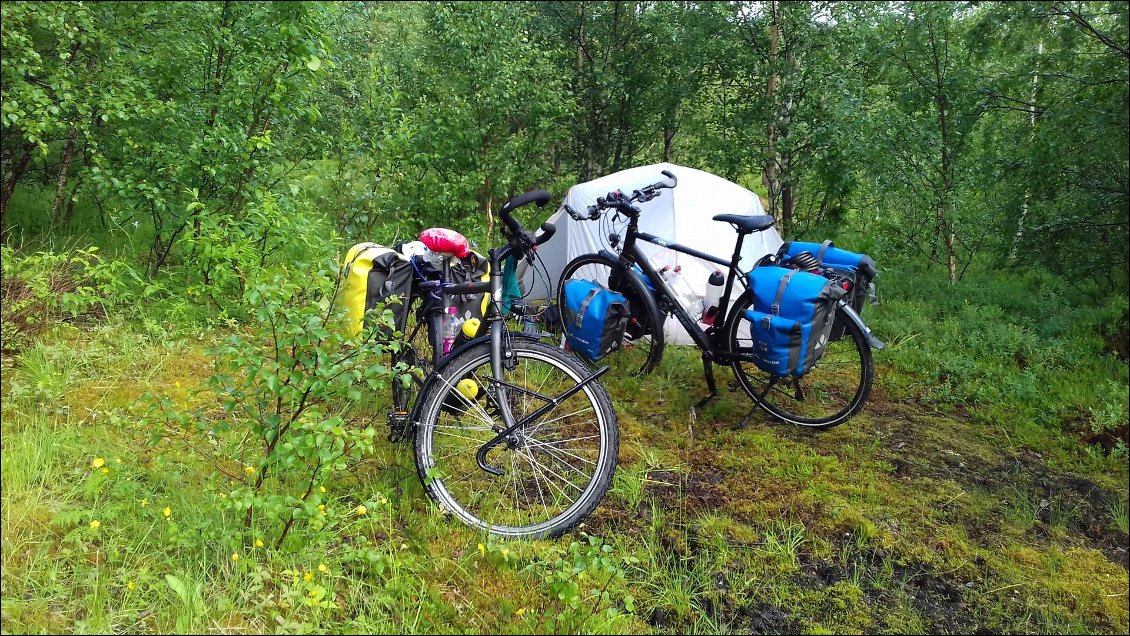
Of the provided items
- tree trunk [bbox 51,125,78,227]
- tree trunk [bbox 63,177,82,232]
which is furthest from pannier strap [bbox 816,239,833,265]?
tree trunk [bbox 51,125,78,227]

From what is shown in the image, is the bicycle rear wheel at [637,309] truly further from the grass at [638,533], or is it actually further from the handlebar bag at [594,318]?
the grass at [638,533]

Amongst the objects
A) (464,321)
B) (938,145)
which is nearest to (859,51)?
(938,145)

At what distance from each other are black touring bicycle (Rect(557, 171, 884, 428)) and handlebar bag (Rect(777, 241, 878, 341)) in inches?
0.9

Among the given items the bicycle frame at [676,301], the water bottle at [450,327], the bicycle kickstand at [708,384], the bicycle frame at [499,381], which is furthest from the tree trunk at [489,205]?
the bicycle frame at [499,381]

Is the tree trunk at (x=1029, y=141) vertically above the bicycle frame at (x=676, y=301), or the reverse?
the tree trunk at (x=1029, y=141)

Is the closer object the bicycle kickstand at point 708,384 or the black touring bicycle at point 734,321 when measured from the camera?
the black touring bicycle at point 734,321

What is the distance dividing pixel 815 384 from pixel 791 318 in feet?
4.08

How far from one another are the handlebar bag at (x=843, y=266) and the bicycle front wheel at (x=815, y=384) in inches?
7.4

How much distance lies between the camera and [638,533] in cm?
284

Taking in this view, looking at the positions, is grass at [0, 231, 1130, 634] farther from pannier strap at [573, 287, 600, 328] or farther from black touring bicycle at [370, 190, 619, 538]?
pannier strap at [573, 287, 600, 328]

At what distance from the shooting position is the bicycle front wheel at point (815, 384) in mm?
3678

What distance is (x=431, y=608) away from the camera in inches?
90.2

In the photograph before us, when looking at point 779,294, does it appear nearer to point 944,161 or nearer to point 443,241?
point 443,241

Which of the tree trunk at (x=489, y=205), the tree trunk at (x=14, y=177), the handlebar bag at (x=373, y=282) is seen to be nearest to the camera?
the handlebar bag at (x=373, y=282)
